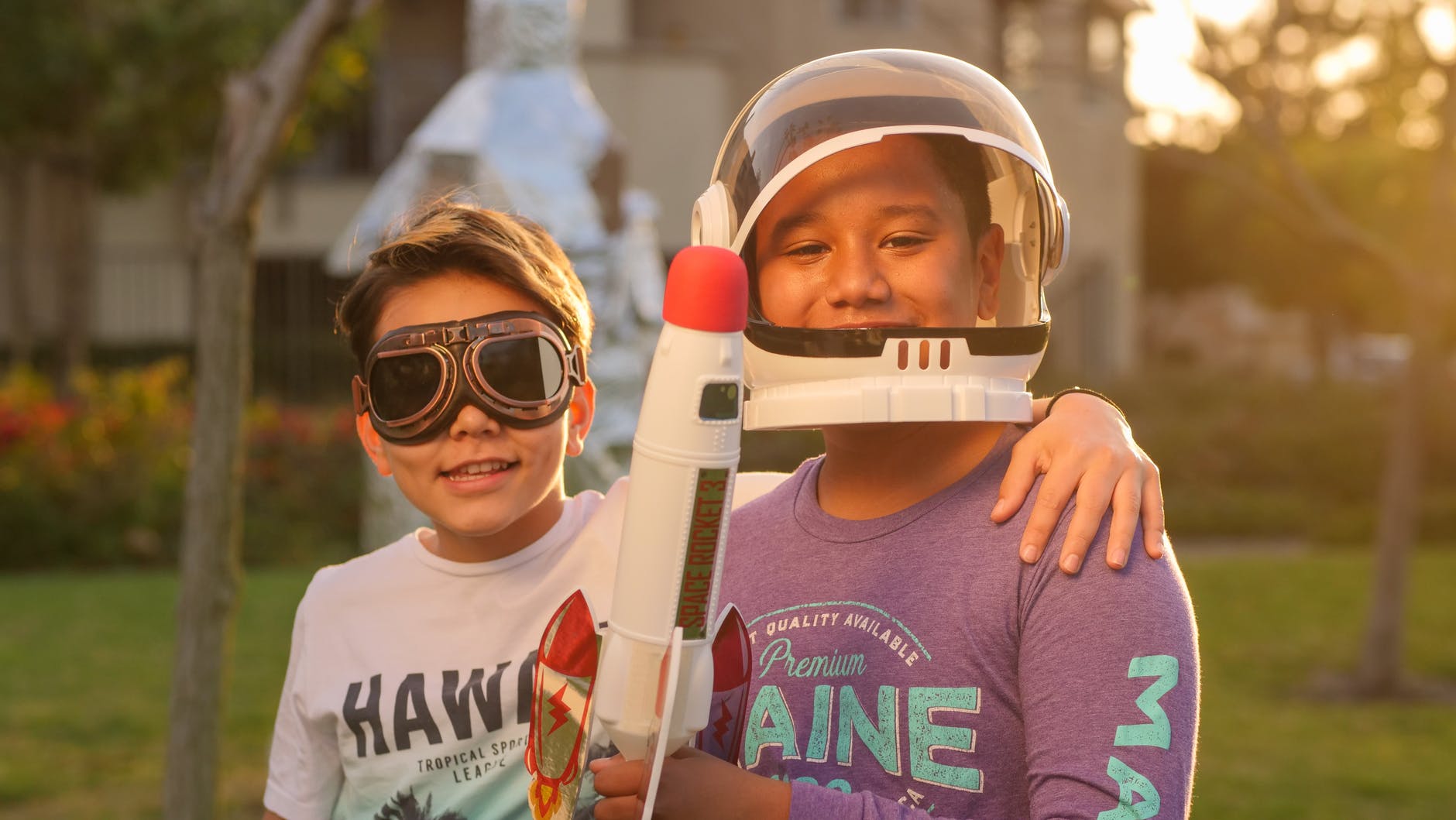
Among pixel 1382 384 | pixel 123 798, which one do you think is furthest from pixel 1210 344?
pixel 123 798

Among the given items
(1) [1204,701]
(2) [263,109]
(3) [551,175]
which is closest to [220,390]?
(2) [263,109]

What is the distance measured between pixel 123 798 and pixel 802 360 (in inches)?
195

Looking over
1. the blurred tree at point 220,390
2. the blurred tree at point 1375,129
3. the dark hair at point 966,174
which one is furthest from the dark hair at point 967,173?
the blurred tree at point 1375,129

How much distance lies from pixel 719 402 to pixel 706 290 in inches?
3.7

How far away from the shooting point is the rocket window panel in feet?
4.44

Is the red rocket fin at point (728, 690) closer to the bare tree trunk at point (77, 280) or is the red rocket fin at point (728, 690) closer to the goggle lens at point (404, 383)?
the goggle lens at point (404, 383)

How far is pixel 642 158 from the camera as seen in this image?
17.7 m

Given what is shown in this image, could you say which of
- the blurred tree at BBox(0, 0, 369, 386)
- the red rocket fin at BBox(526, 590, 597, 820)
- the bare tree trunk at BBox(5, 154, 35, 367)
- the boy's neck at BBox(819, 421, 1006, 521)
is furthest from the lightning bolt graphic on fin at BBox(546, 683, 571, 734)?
the bare tree trunk at BBox(5, 154, 35, 367)

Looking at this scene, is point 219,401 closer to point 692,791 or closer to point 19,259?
point 692,791

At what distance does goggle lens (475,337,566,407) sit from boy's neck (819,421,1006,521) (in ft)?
1.14

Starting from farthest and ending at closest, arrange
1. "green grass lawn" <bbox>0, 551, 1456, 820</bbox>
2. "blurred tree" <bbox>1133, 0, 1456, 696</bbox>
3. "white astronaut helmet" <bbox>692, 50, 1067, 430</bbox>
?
"blurred tree" <bbox>1133, 0, 1456, 696</bbox> < "green grass lawn" <bbox>0, 551, 1456, 820</bbox> < "white astronaut helmet" <bbox>692, 50, 1067, 430</bbox>

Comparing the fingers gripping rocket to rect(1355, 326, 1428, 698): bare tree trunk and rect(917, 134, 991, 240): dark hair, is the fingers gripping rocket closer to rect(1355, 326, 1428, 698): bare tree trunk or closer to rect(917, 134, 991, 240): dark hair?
rect(917, 134, 991, 240): dark hair

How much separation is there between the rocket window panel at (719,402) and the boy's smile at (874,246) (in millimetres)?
382

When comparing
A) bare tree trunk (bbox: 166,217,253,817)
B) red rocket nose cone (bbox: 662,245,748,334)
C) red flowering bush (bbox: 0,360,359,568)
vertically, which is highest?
red rocket nose cone (bbox: 662,245,748,334)
